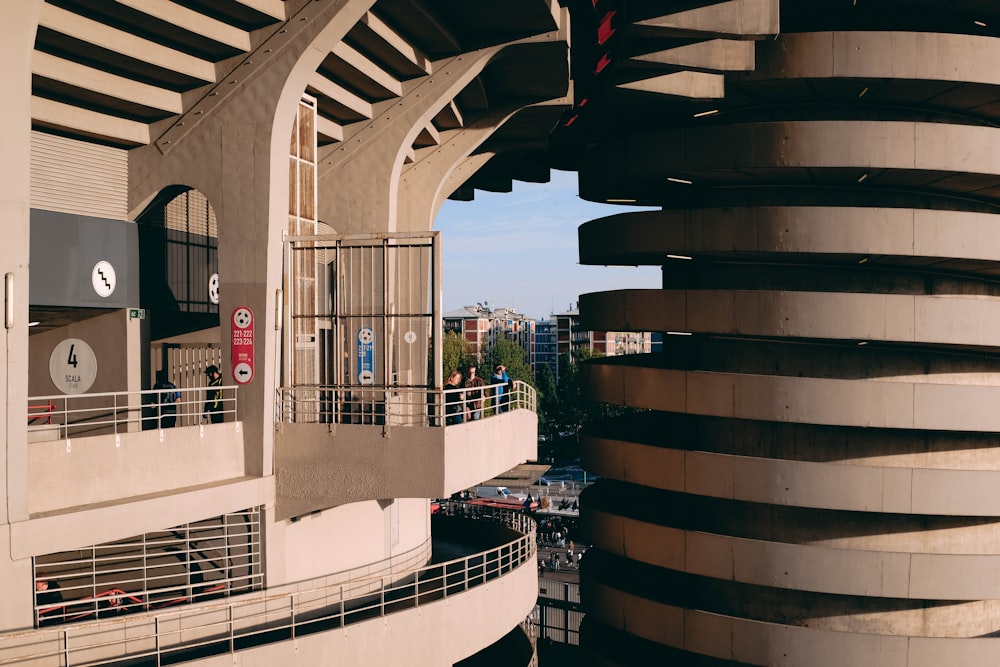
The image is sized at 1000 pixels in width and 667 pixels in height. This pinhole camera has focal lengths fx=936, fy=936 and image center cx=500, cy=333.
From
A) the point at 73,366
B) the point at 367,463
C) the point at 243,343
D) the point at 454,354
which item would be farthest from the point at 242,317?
the point at 454,354

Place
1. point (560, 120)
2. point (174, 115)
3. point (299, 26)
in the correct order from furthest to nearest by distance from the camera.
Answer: point (560, 120), point (174, 115), point (299, 26)

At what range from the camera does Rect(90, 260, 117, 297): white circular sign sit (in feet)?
63.3

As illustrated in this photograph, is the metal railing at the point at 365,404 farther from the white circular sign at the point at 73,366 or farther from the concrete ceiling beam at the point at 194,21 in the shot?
the concrete ceiling beam at the point at 194,21

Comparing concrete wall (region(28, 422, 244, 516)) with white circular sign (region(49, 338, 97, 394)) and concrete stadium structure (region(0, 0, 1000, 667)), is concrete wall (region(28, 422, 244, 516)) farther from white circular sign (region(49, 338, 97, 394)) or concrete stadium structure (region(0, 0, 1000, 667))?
white circular sign (region(49, 338, 97, 394))

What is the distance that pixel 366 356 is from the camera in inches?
863

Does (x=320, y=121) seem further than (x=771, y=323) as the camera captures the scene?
No

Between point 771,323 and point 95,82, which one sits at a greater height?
point 95,82

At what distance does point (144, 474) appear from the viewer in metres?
15.2

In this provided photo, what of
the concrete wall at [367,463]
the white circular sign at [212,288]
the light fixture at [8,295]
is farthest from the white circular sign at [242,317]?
the white circular sign at [212,288]

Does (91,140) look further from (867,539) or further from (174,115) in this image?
(867,539)

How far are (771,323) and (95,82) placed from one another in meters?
16.9

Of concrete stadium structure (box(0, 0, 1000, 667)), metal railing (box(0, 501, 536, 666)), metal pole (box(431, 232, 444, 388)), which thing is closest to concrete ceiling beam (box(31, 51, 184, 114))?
concrete stadium structure (box(0, 0, 1000, 667))

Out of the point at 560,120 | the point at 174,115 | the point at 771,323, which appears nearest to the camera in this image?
the point at 174,115

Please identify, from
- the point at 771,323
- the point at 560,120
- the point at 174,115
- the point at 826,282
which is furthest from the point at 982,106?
the point at 174,115
